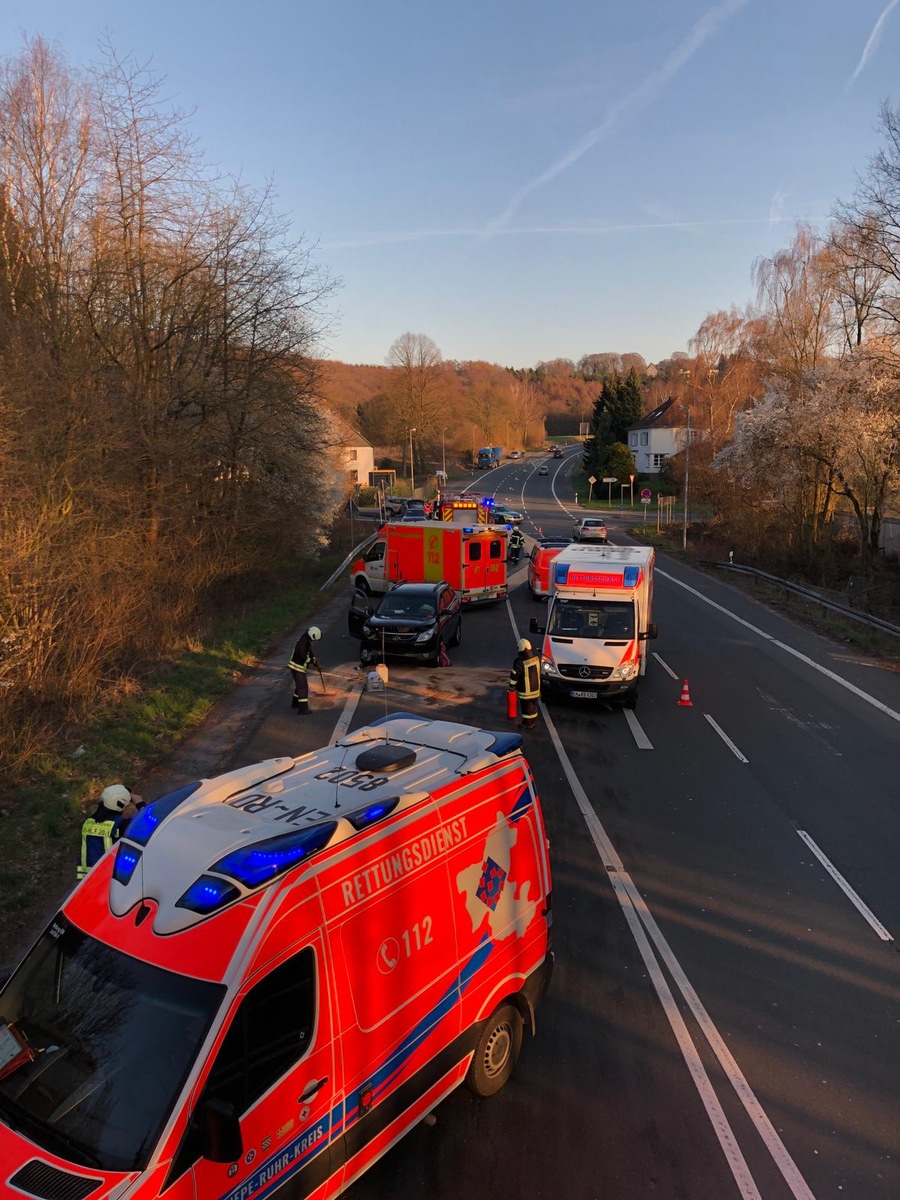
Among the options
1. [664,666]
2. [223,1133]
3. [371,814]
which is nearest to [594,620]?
[664,666]

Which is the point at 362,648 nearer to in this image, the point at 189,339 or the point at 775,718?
the point at 775,718

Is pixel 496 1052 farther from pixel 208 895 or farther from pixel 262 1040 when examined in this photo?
pixel 208 895

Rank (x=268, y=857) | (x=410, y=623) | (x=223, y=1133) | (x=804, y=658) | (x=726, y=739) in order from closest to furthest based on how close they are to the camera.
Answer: (x=223, y=1133), (x=268, y=857), (x=726, y=739), (x=410, y=623), (x=804, y=658)

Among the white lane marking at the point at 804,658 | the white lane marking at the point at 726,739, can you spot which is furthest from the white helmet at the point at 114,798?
the white lane marking at the point at 804,658

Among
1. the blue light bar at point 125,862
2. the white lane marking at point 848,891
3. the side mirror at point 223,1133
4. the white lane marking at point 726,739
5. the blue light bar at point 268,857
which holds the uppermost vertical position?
the blue light bar at point 268,857

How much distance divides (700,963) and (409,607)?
11.8 m

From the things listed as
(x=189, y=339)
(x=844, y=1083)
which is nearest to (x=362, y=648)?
(x=189, y=339)

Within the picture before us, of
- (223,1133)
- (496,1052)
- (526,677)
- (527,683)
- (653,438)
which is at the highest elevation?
(653,438)

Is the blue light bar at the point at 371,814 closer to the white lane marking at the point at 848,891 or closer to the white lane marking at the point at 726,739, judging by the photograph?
the white lane marking at the point at 848,891

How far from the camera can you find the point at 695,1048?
5.62 meters

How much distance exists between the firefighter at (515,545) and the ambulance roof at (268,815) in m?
30.6

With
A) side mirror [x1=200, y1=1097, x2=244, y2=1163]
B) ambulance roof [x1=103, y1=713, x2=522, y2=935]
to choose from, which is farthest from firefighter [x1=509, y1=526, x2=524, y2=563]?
side mirror [x1=200, y1=1097, x2=244, y2=1163]

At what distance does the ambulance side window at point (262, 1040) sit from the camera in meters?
3.27

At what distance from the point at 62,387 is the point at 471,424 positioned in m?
101
